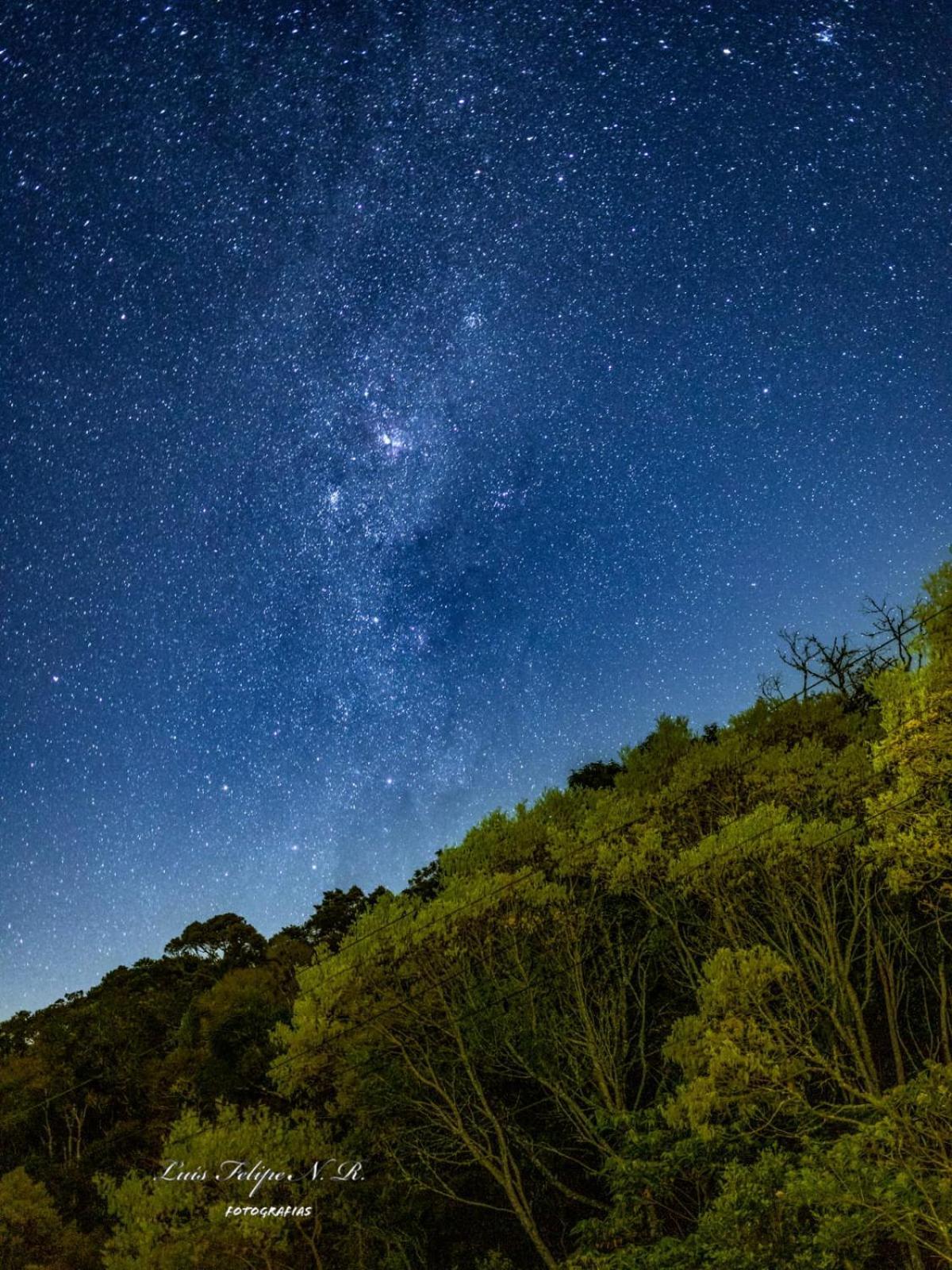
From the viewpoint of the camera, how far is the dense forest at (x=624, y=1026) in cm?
1037

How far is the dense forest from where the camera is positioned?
1037 cm

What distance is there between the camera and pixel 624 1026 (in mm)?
16891

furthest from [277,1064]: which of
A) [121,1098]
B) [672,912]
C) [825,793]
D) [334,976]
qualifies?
[121,1098]

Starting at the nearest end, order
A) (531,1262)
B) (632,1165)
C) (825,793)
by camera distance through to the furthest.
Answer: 1. (632,1165)
2. (825,793)
3. (531,1262)

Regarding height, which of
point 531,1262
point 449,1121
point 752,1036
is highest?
point 752,1036

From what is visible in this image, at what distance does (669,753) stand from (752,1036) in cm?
729

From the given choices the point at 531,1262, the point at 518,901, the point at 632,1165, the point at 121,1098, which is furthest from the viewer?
the point at 121,1098

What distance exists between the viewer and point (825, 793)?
14.3 m

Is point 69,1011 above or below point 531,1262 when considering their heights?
above

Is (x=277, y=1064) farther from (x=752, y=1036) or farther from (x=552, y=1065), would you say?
(x=752, y=1036)

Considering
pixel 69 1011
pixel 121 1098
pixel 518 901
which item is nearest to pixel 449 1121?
pixel 518 901

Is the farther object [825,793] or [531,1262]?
[531,1262]

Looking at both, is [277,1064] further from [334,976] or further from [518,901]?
[518,901]

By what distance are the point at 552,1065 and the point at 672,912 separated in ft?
14.6
